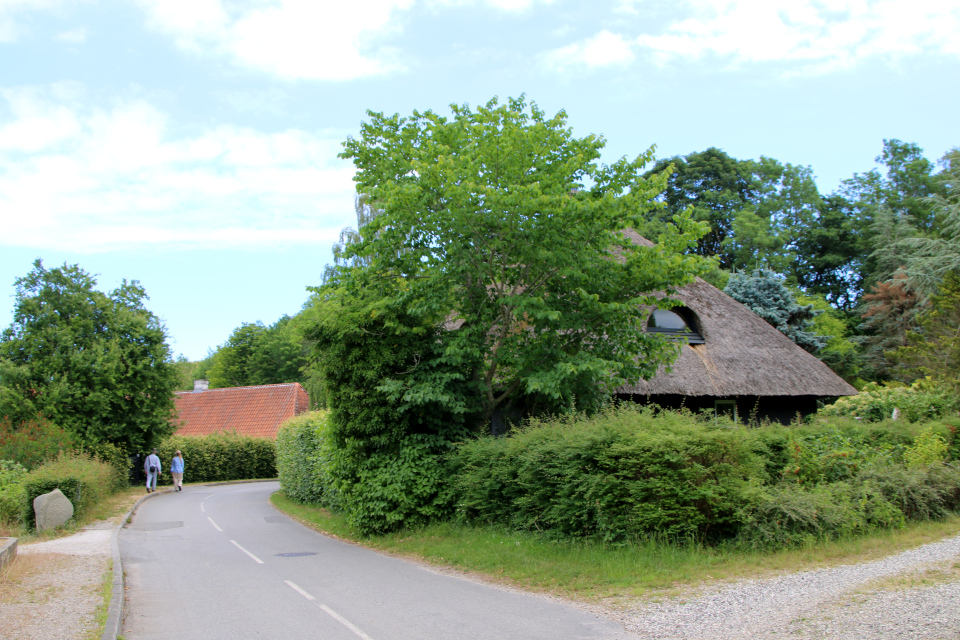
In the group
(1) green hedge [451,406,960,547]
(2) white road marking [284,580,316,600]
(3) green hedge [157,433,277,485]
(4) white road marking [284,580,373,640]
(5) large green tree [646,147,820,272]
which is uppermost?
(5) large green tree [646,147,820,272]

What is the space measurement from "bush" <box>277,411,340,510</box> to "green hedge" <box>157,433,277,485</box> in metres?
10.7

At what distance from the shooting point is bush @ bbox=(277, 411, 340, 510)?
63.5 feet

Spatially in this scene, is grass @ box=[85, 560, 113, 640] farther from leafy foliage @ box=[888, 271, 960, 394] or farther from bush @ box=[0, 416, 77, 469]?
leafy foliage @ box=[888, 271, 960, 394]

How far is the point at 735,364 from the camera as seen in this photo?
19781 mm

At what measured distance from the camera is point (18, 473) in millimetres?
17422

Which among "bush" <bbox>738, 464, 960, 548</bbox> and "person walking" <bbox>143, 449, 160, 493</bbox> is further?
"person walking" <bbox>143, 449, 160, 493</bbox>

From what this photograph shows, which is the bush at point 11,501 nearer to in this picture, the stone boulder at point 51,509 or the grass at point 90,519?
the grass at point 90,519

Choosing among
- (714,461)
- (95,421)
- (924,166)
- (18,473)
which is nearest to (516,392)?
(714,461)

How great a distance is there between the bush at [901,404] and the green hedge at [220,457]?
2571cm

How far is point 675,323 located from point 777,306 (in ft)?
42.1

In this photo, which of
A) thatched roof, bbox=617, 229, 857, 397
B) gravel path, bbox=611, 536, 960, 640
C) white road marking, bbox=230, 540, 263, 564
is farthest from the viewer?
thatched roof, bbox=617, 229, 857, 397

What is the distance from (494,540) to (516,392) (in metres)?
4.14

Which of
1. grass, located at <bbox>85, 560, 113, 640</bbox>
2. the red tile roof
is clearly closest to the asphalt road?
grass, located at <bbox>85, 560, 113, 640</bbox>

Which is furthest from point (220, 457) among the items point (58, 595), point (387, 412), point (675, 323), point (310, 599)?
point (310, 599)
